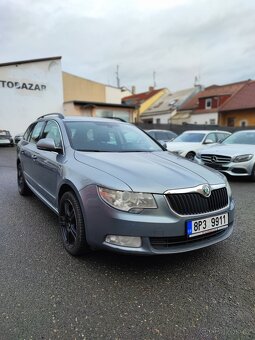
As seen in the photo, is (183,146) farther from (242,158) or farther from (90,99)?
(90,99)

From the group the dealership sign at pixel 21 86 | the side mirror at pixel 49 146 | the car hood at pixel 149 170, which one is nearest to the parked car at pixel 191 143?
the car hood at pixel 149 170

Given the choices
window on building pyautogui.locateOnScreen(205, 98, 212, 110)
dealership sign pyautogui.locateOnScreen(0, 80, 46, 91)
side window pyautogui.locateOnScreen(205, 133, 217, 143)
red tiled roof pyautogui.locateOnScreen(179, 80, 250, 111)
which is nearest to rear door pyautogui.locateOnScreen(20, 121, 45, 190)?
side window pyautogui.locateOnScreen(205, 133, 217, 143)

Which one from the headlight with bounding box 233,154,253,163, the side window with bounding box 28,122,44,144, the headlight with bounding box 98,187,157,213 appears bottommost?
the headlight with bounding box 233,154,253,163

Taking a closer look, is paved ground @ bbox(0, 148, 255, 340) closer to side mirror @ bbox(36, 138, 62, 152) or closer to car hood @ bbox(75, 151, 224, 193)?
car hood @ bbox(75, 151, 224, 193)

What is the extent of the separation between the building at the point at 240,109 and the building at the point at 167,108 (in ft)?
23.6

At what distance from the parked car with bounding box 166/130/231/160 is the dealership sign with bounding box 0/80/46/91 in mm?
16861

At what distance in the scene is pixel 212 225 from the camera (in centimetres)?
279

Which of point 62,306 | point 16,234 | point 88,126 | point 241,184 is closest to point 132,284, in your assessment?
point 62,306

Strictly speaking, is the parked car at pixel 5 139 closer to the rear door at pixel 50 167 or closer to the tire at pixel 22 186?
the tire at pixel 22 186

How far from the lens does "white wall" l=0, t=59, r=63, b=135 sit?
22.6m

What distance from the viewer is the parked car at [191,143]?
1065 centimetres

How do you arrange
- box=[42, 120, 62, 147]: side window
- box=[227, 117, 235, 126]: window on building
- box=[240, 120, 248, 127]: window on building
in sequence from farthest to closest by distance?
box=[227, 117, 235, 126]: window on building < box=[240, 120, 248, 127]: window on building < box=[42, 120, 62, 147]: side window

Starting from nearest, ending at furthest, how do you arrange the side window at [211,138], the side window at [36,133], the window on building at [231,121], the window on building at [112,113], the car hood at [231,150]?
the side window at [36,133]
the car hood at [231,150]
the side window at [211,138]
the window on building at [112,113]
the window on building at [231,121]

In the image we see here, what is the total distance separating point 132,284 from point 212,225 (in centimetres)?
97
